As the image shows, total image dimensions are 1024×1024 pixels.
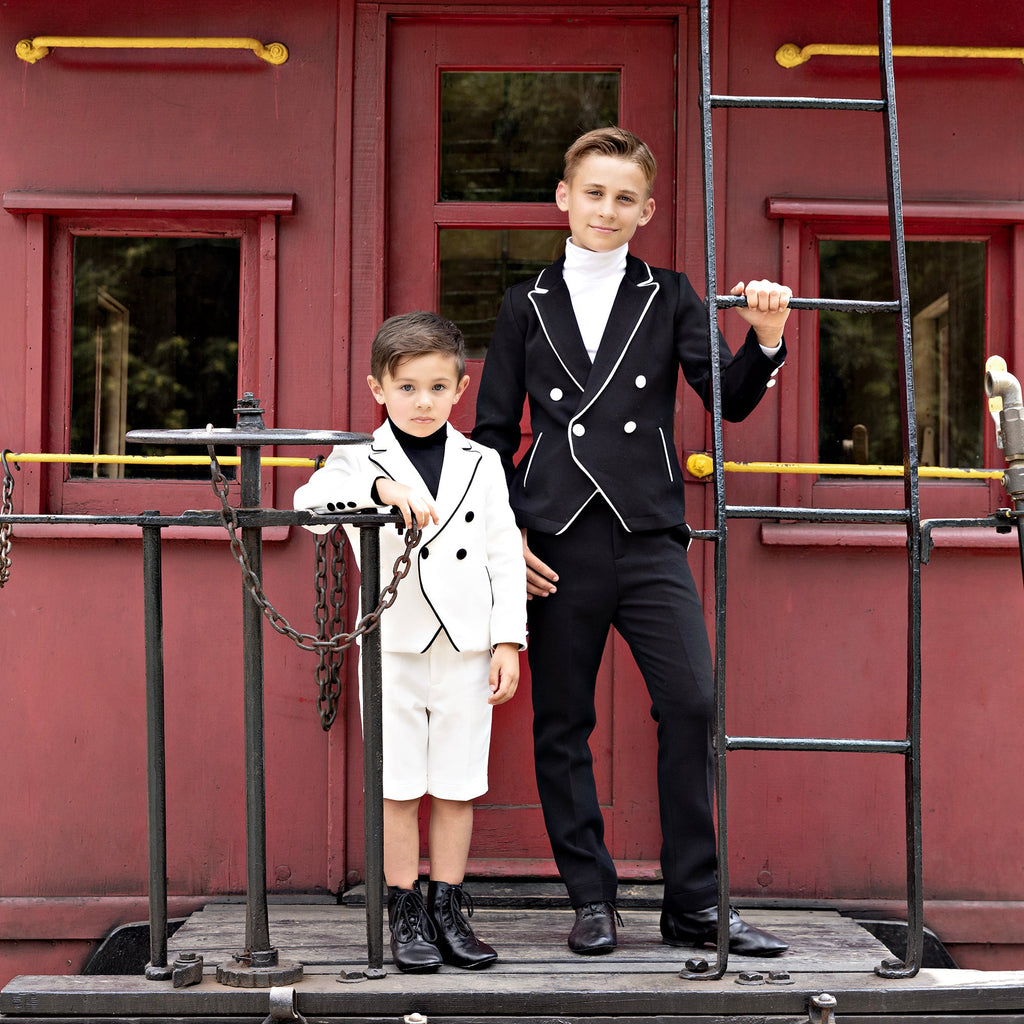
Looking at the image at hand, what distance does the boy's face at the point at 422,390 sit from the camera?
290 cm

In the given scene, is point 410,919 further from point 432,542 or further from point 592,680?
point 432,542

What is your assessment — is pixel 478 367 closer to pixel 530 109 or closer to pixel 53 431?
pixel 530 109

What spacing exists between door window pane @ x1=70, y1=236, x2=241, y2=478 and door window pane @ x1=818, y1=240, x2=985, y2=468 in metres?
1.89

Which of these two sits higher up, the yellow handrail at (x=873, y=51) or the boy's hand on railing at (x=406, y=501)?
the yellow handrail at (x=873, y=51)

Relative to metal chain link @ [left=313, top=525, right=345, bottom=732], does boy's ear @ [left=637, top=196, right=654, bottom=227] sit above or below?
above

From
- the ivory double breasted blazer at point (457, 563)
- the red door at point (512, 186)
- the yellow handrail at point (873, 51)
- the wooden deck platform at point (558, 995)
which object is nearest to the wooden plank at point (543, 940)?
the wooden deck platform at point (558, 995)

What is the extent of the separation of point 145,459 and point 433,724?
4.41 feet

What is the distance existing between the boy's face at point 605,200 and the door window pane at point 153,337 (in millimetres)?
1299

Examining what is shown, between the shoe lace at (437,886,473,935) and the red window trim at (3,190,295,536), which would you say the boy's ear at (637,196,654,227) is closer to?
the red window trim at (3,190,295,536)

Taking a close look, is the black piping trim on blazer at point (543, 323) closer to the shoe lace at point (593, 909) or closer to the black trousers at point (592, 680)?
the black trousers at point (592, 680)

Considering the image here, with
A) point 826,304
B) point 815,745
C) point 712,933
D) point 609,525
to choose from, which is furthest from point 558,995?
point 826,304

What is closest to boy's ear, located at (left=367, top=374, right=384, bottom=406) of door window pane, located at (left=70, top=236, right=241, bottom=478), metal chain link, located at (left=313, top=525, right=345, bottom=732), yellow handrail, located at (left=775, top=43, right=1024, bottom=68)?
metal chain link, located at (left=313, top=525, right=345, bottom=732)

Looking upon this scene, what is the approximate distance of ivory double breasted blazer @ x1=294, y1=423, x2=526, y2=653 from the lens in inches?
114

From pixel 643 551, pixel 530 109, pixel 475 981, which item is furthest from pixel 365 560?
pixel 530 109
